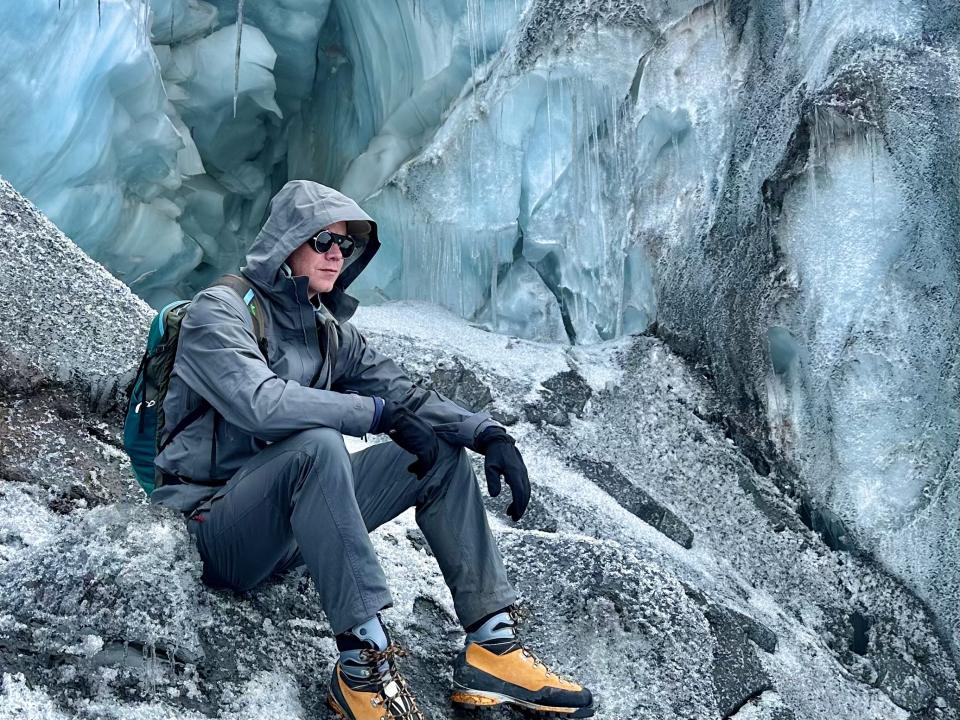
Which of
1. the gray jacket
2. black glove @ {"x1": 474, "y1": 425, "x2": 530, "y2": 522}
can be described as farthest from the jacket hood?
black glove @ {"x1": 474, "y1": 425, "x2": 530, "y2": 522}

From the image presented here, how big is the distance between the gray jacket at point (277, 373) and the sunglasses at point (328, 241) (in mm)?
33

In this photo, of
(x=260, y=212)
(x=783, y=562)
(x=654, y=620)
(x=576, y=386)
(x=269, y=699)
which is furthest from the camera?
(x=260, y=212)

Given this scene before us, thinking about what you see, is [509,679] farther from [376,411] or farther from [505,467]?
[376,411]

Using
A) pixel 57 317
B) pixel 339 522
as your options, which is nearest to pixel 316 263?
pixel 339 522

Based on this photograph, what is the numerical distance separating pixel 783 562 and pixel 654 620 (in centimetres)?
158

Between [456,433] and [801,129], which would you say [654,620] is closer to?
[456,433]

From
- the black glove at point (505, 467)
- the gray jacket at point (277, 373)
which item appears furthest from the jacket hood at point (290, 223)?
the black glove at point (505, 467)

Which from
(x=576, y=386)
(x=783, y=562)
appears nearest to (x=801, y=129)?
(x=576, y=386)

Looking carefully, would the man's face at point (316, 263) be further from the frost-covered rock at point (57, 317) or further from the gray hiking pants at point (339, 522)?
the frost-covered rock at point (57, 317)

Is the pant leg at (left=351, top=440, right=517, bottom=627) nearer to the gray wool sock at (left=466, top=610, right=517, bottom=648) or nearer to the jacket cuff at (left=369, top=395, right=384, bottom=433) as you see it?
the gray wool sock at (left=466, top=610, right=517, bottom=648)

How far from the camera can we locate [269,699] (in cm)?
279

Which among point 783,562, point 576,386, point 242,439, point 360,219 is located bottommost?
point 783,562

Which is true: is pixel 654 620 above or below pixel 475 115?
below

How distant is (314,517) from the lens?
257 cm
